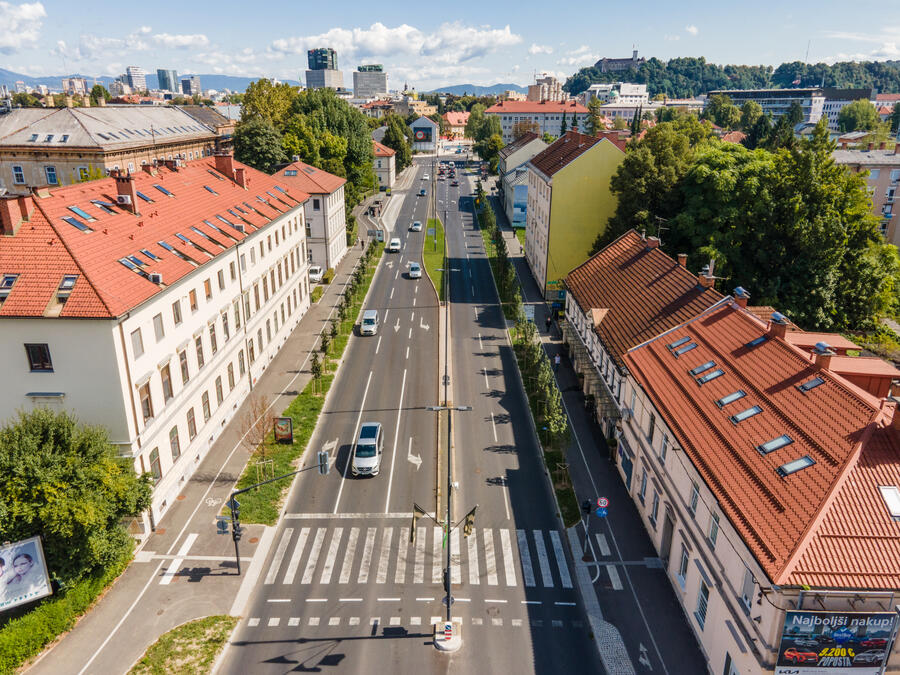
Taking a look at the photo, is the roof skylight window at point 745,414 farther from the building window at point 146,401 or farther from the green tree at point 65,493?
the building window at point 146,401

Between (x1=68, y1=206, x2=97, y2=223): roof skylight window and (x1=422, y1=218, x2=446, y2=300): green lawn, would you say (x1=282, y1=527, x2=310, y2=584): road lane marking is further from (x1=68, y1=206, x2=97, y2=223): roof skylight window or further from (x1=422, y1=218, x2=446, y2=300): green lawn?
(x1=422, y1=218, x2=446, y2=300): green lawn

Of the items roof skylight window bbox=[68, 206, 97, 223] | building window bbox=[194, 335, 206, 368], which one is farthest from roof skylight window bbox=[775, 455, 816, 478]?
roof skylight window bbox=[68, 206, 97, 223]

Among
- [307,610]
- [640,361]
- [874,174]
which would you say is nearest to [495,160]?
[874,174]

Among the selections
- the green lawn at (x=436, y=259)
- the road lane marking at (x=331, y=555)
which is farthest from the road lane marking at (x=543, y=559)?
the green lawn at (x=436, y=259)

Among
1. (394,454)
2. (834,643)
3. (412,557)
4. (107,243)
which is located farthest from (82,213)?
(834,643)

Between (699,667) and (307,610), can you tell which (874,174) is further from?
(307,610)

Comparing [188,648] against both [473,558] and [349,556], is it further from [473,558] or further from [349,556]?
[473,558]

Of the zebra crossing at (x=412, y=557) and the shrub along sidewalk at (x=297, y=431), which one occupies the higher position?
the shrub along sidewalk at (x=297, y=431)
